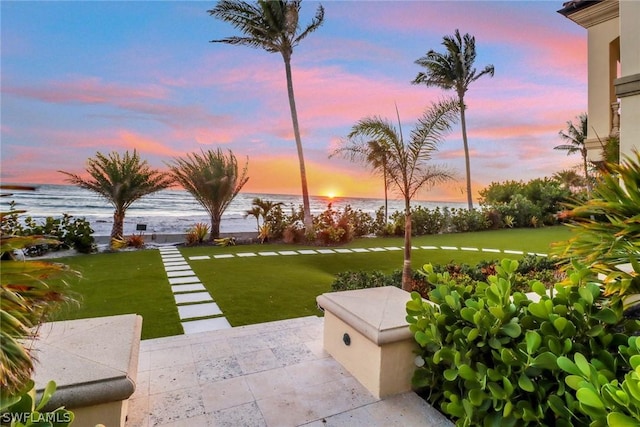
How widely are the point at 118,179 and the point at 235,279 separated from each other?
23.0ft

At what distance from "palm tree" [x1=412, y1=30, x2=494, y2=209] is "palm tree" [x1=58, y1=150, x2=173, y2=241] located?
49.9 feet

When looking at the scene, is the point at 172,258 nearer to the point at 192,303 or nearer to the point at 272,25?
the point at 192,303

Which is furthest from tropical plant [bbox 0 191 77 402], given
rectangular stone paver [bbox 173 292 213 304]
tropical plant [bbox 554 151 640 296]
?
rectangular stone paver [bbox 173 292 213 304]

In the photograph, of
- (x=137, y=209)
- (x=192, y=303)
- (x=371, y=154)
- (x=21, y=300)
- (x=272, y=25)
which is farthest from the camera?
(x=137, y=209)

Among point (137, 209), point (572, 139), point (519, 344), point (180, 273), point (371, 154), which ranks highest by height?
point (572, 139)

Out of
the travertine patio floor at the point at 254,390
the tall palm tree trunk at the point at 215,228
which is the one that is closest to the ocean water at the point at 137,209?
the tall palm tree trunk at the point at 215,228

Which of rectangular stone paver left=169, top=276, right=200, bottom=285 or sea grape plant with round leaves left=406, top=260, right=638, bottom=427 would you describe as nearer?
sea grape plant with round leaves left=406, top=260, right=638, bottom=427

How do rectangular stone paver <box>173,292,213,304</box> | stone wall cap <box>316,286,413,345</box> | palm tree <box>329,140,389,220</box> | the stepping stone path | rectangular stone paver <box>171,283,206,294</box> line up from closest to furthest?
stone wall cap <box>316,286,413,345</box> → the stepping stone path → rectangular stone paver <box>173,292,213,304</box> → rectangular stone paver <box>171,283,206,294</box> → palm tree <box>329,140,389,220</box>

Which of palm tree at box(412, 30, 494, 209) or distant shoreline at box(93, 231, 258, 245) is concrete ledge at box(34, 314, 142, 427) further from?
palm tree at box(412, 30, 494, 209)

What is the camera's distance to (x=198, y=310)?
4.34 meters

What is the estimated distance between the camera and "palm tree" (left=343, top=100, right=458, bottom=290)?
5164 mm

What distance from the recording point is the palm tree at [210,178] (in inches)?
459

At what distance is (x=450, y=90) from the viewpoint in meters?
18.2

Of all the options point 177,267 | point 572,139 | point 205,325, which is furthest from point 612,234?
point 572,139
